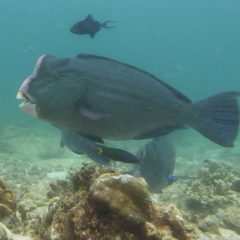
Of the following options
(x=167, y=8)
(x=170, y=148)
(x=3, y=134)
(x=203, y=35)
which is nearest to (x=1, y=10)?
(x=167, y=8)

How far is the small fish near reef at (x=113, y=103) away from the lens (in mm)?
4344

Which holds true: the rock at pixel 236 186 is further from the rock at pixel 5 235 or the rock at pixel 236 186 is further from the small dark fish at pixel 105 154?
the rock at pixel 5 235

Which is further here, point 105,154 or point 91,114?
point 91,114

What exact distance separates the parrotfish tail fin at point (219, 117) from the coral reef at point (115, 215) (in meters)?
0.93

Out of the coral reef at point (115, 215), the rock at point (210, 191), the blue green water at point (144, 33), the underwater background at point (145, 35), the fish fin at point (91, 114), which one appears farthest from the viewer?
the blue green water at point (144, 33)

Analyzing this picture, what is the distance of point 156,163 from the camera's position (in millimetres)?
6570

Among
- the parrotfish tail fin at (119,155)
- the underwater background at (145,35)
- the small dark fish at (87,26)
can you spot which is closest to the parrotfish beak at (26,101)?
the parrotfish tail fin at (119,155)

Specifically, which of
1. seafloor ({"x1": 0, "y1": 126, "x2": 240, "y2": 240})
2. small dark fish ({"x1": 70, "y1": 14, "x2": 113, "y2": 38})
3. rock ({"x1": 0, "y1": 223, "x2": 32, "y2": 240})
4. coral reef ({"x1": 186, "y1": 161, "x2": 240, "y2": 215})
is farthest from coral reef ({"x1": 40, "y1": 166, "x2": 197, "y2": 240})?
small dark fish ({"x1": 70, "y1": 14, "x2": 113, "y2": 38})

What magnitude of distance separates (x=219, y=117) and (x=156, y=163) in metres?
2.14

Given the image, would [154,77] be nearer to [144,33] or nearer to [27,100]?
[27,100]

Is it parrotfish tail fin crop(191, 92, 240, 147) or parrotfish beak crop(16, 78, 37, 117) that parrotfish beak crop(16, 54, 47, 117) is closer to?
parrotfish beak crop(16, 78, 37, 117)

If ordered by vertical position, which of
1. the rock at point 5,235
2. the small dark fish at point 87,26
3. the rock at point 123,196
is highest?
the rock at point 123,196

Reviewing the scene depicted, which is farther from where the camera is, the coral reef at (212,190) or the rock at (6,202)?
the coral reef at (212,190)

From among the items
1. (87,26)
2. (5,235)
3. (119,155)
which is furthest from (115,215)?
(87,26)
